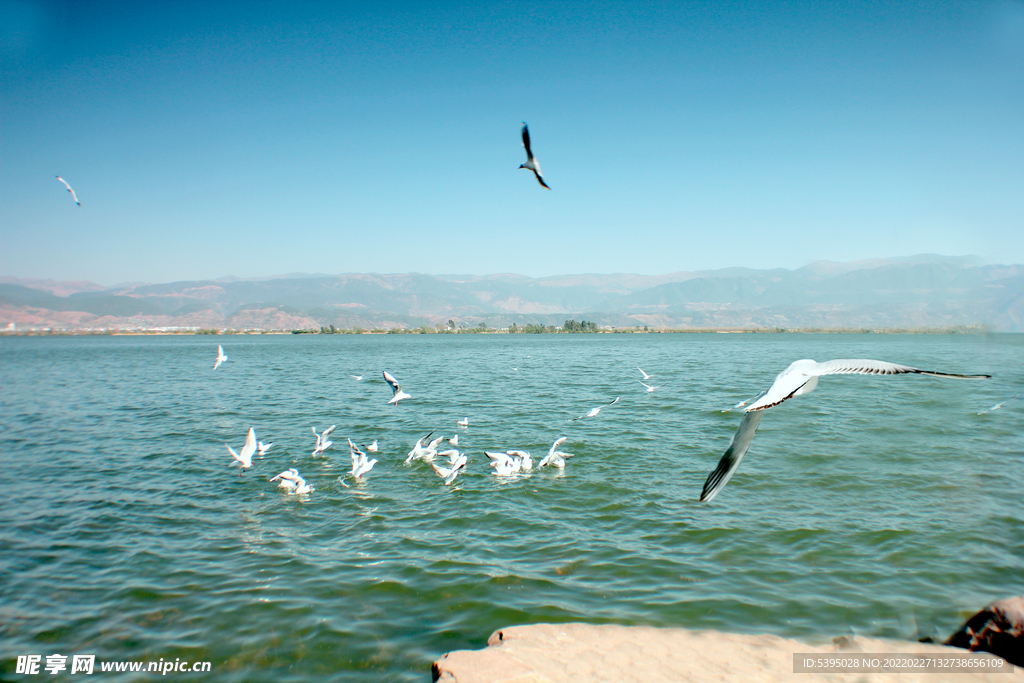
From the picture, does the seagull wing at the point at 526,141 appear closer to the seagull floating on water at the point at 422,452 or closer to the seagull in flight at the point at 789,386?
the seagull in flight at the point at 789,386

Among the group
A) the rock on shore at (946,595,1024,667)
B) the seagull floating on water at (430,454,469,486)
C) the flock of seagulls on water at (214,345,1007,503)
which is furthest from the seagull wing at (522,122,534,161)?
the rock on shore at (946,595,1024,667)

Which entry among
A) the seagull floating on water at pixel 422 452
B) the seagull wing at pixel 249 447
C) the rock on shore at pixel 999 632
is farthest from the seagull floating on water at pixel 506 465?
the rock on shore at pixel 999 632

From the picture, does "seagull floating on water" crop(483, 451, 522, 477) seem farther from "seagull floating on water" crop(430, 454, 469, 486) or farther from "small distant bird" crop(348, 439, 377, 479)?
"small distant bird" crop(348, 439, 377, 479)

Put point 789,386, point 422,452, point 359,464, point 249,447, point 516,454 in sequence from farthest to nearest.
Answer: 1. point 422,452
2. point 516,454
3. point 359,464
4. point 249,447
5. point 789,386

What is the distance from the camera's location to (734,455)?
4.55 m

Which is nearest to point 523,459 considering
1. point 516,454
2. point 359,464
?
point 516,454

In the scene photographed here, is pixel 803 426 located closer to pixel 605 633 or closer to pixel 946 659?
pixel 946 659

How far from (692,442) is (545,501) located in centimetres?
709

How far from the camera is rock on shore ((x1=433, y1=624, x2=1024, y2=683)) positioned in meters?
5.18

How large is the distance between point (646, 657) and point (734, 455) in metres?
2.68

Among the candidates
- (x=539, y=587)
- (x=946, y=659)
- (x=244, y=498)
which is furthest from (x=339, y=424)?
(x=946, y=659)

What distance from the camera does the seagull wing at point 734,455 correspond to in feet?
14.2

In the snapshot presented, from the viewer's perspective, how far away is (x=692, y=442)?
15.9 meters

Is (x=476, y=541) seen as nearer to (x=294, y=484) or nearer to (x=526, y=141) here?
(x=294, y=484)
